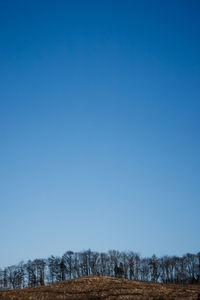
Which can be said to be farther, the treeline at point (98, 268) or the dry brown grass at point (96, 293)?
the treeline at point (98, 268)

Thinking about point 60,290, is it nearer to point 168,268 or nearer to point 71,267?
point 71,267

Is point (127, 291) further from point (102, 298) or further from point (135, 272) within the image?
point (135, 272)

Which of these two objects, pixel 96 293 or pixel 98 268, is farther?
pixel 98 268

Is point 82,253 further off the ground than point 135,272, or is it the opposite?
point 82,253

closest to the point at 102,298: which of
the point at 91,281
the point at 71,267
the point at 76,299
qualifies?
the point at 76,299

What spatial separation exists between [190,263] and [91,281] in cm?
7500

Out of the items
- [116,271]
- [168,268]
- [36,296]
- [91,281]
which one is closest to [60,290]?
[36,296]

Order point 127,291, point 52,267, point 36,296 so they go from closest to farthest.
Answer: point 36,296, point 127,291, point 52,267

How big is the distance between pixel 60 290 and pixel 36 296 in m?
5.75

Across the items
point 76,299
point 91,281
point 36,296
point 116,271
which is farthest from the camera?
point 116,271

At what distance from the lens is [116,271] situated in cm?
10525

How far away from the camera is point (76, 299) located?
117 feet

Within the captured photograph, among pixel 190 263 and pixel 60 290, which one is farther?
pixel 190 263

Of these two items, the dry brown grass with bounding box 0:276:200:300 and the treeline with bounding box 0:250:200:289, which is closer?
the dry brown grass with bounding box 0:276:200:300
